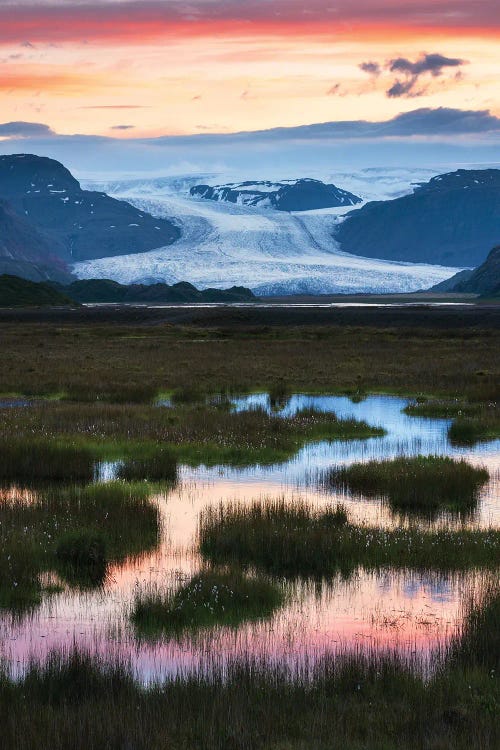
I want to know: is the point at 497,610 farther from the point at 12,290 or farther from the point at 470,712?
the point at 12,290

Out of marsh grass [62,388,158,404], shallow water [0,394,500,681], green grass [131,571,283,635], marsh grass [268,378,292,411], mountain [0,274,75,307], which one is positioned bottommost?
marsh grass [268,378,292,411]

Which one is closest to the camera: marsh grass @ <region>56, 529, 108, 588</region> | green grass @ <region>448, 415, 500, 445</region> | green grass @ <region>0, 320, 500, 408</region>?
marsh grass @ <region>56, 529, 108, 588</region>

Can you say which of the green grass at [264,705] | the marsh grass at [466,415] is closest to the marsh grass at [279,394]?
the marsh grass at [466,415]

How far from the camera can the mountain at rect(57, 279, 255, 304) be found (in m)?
180

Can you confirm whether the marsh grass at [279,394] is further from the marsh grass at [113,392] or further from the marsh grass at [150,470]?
the marsh grass at [150,470]

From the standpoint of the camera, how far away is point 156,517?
677 inches

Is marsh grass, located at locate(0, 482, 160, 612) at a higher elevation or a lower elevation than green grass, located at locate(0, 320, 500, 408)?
higher

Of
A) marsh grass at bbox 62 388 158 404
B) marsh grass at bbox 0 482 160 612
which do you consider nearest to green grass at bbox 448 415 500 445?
marsh grass at bbox 62 388 158 404

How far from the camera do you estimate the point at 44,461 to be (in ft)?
73.3

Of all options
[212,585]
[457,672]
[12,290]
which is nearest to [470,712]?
[457,672]

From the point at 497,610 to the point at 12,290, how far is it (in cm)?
14836

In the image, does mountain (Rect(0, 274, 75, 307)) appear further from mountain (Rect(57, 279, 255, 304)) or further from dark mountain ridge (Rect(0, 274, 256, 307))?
mountain (Rect(57, 279, 255, 304))

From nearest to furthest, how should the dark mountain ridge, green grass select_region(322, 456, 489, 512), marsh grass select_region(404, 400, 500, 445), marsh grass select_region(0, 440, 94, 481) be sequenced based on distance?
green grass select_region(322, 456, 489, 512)
marsh grass select_region(0, 440, 94, 481)
marsh grass select_region(404, 400, 500, 445)
the dark mountain ridge

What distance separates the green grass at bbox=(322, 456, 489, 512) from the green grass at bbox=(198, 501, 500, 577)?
9.10ft
